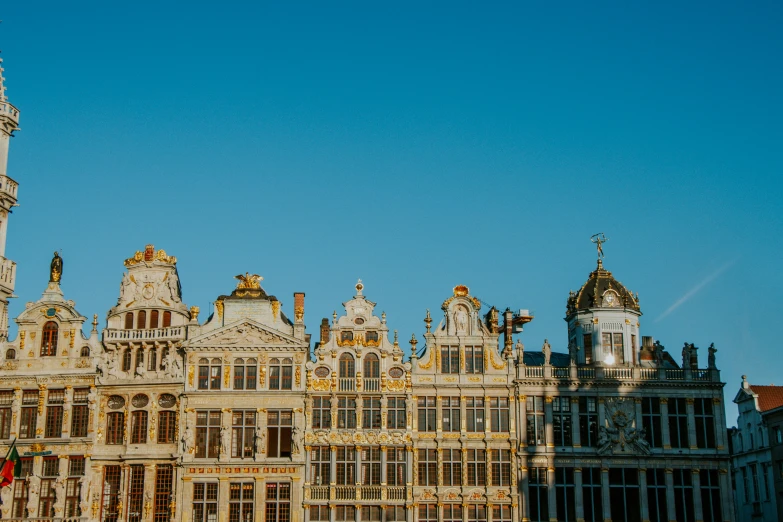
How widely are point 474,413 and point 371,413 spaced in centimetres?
538

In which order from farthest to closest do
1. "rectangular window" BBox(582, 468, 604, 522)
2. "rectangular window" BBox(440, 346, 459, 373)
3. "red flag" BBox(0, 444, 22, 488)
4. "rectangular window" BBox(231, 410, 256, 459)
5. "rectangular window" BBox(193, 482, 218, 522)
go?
1. "rectangular window" BBox(440, 346, 459, 373)
2. "rectangular window" BBox(231, 410, 256, 459)
3. "rectangular window" BBox(582, 468, 604, 522)
4. "rectangular window" BBox(193, 482, 218, 522)
5. "red flag" BBox(0, 444, 22, 488)

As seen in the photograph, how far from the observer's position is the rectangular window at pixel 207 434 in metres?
55.2

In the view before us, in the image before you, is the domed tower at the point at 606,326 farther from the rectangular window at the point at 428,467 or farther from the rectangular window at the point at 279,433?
the rectangular window at the point at 279,433

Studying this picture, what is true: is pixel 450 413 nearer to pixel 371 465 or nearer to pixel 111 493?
pixel 371 465

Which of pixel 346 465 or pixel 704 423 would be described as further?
pixel 704 423

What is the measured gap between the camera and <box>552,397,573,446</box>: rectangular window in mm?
56188

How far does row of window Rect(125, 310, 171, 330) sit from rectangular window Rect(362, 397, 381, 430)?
11.4 meters

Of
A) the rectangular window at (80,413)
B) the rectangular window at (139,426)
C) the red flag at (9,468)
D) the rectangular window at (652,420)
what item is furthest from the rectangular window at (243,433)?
the rectangular window at (652,420)

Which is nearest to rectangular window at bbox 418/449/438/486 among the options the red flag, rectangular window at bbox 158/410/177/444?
rectangular window at bbox 158/410/177/444

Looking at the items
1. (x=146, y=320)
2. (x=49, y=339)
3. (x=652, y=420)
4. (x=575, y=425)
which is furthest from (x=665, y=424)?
(x=49, y=339)

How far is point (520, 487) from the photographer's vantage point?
55188 mm

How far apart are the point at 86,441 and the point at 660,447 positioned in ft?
97.0

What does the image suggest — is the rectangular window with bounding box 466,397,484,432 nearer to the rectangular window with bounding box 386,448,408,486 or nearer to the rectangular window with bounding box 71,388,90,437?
the rectangular window with bounding box 386,448,408,486

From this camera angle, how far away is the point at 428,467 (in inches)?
2176
